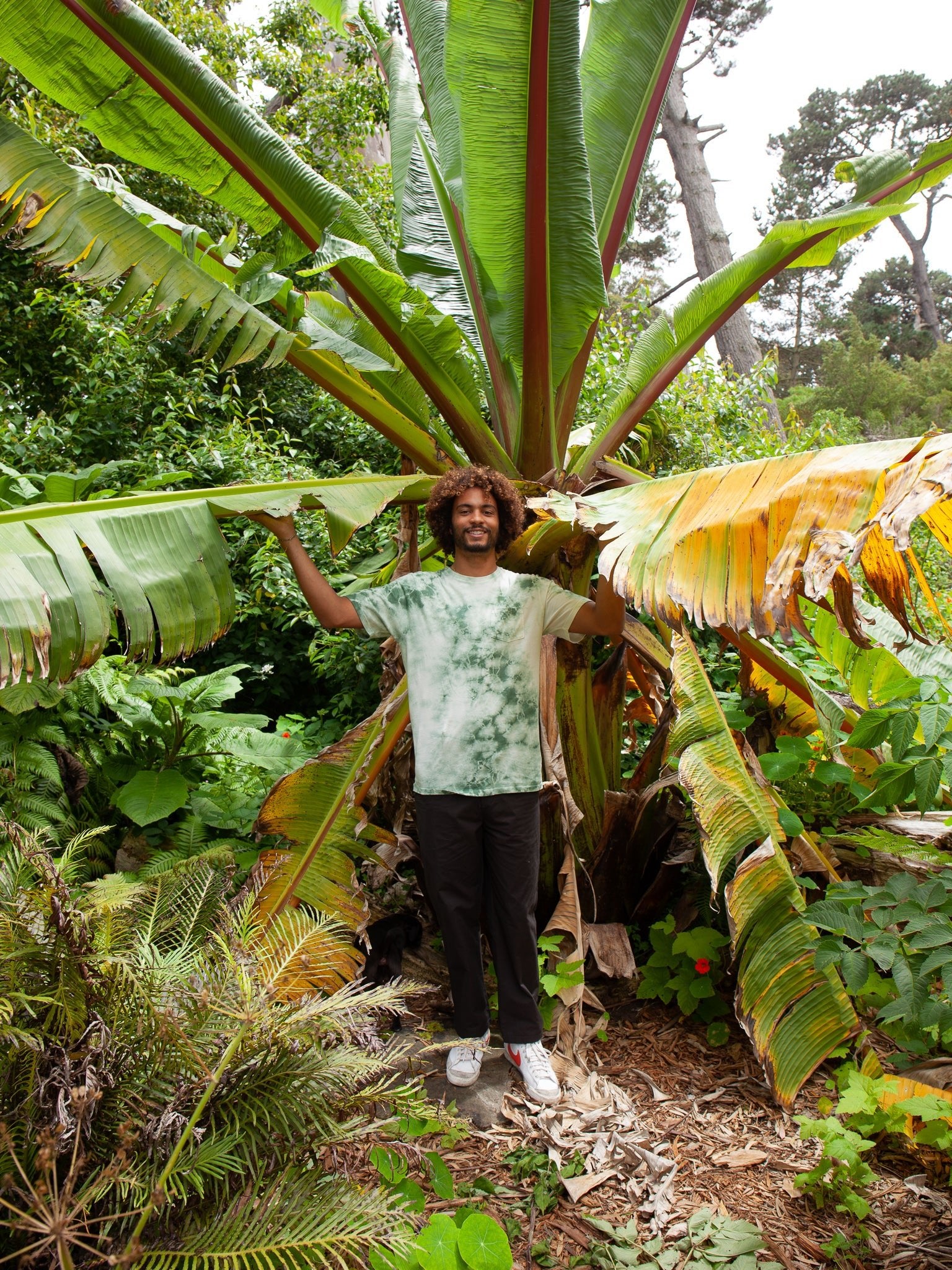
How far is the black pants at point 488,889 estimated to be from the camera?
2531 mm

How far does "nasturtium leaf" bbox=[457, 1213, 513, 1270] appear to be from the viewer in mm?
1704

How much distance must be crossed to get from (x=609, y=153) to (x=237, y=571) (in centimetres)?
314

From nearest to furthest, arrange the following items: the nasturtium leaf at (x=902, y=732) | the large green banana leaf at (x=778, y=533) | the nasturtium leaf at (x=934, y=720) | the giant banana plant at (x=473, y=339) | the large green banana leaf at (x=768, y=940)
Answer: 1. the large green banana leaf at (x=778, y=533)
2. the giant banana plant at (x=473, y=339)
3. the large green banana leaf at (x=768, y=940)
4. the nasturtium leaf at (x=934, y=720)
5. the nasturtium leaf at (x=902, y=732)

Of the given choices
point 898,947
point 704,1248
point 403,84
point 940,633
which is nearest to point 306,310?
point 403,84

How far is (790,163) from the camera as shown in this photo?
2470 cm

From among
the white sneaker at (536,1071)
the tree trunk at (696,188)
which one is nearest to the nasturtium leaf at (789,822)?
the white sneaker at (536,1071)

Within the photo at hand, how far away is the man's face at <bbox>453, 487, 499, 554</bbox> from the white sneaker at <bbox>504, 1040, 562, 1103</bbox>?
5.14 feet

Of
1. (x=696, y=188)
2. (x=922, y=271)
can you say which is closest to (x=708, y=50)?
(x=696, y=188)

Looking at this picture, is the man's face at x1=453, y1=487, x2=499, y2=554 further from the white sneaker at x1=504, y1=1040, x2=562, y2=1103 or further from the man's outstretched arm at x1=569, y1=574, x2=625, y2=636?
the white sneaker at x1=504, y1=1040, x2=562, y2=1103

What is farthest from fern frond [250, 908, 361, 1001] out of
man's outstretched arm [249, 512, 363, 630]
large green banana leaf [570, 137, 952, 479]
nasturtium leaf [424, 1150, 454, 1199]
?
large green banana leaf [570, 137, 952, 479]

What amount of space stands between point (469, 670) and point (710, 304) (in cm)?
182

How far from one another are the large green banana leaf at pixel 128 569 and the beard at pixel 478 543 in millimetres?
271

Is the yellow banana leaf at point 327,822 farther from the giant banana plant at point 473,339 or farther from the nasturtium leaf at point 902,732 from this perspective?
the nasturtium leaf at point 902,732

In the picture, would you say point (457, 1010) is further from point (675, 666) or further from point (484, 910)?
point (675, 666)
